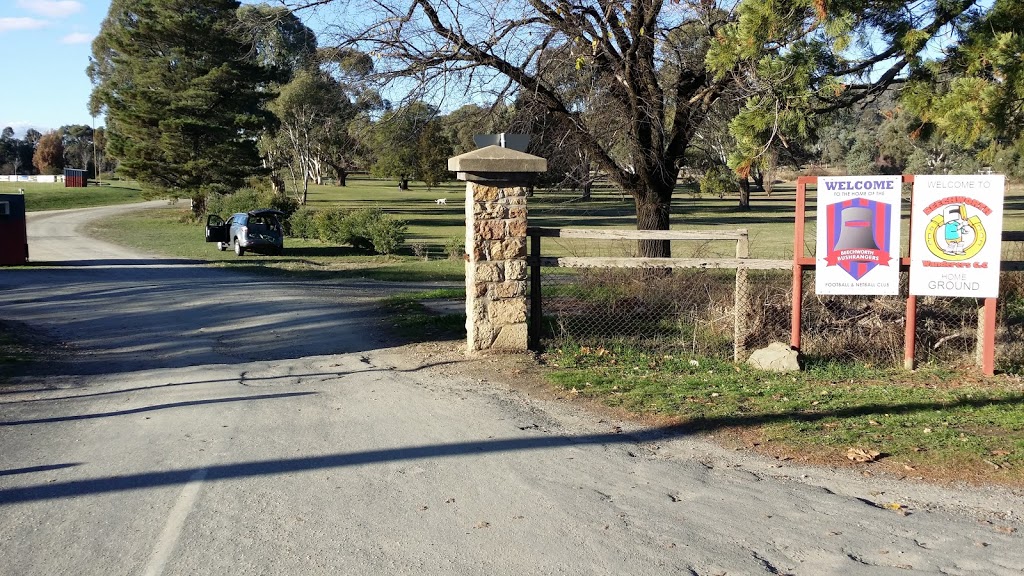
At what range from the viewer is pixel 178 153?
147ft

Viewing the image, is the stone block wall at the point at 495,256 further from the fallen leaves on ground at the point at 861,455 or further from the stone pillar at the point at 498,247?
the fallen leaves on ground at the point at 861,455

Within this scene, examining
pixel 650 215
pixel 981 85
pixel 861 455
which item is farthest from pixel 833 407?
pixel 650 215

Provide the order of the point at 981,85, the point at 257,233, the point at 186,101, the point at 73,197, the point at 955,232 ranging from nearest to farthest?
the point at 955,232
the point at 981,85
the point at 257,233
the point at 186,101
the point at 73,197

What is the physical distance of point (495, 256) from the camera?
10031 millimetres

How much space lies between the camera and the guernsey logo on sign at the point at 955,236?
30.2 feet

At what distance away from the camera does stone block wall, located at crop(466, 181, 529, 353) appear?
9.99 metres

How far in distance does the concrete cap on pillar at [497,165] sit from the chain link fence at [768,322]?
201 centimetres

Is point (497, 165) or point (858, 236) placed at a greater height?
point (497, 165)

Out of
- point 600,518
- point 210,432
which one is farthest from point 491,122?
point 600,518

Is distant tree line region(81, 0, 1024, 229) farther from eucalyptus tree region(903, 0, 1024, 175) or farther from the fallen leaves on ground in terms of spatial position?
the fallen leaves on ground

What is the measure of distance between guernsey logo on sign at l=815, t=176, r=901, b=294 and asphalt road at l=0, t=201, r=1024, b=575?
363 cm

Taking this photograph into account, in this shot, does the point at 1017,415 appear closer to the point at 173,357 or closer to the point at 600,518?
the point at 600,518

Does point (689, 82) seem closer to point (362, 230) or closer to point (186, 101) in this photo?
point (362, 230)

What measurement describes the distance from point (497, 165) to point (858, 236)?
402 cm
